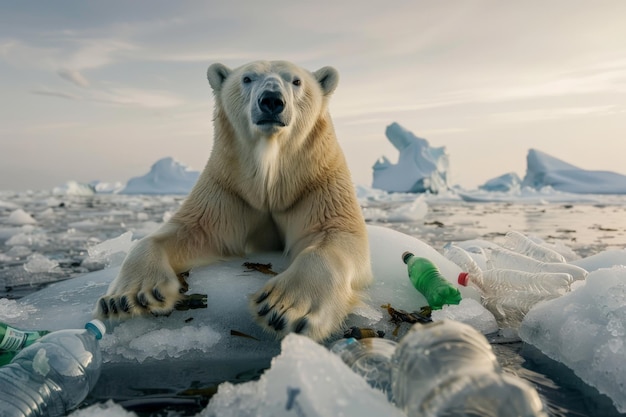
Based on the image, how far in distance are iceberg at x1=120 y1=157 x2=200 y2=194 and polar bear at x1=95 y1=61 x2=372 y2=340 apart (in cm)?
2884

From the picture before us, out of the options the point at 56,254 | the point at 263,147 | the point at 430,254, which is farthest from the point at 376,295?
the point at 56,254

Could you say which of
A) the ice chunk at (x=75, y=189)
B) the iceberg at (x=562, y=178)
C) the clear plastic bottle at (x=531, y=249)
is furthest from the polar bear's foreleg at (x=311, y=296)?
the ice chunk at (x=75, y=189)

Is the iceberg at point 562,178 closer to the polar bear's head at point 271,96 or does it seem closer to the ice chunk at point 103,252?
the ice chunk at point 103,252

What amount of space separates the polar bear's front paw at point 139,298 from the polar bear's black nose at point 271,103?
0.89m

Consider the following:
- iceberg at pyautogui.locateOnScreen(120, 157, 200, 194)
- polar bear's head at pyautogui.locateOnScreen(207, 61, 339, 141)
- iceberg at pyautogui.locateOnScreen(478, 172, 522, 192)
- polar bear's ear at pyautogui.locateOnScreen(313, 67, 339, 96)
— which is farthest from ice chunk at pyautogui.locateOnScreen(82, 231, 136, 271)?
iceberg at pyautogui.locateOnScreen(478, 172, 522, 192)

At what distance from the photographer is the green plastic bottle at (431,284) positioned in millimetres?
2664

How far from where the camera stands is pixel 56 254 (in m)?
5.99

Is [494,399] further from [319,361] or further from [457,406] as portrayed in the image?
[319,361]

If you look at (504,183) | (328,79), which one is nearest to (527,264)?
(328,79)

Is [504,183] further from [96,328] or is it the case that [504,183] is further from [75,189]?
[96,328]

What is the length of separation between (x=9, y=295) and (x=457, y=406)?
352cm

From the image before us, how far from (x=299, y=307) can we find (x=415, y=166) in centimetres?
2514

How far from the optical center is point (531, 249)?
4.04m

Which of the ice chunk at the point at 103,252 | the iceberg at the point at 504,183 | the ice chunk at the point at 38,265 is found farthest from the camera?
the iceberg at the point at 504,183
